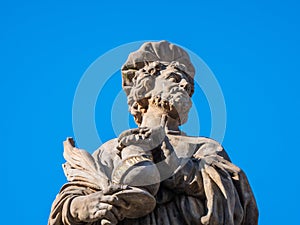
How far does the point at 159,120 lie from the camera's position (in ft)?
45.7

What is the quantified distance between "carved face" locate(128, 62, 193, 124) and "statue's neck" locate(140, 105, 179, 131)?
5 centimetres

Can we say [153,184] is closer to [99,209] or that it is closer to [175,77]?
[99,209]

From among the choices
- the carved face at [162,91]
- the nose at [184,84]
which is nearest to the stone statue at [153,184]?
the carved face at [162,91]

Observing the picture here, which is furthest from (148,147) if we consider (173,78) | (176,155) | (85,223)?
(173,78)

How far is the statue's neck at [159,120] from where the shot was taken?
13.9 metres

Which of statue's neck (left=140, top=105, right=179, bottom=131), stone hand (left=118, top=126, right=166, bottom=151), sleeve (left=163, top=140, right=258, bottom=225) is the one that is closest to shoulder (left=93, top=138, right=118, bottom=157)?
statue's neck (left=140, top=105, right=179, bottom=131)

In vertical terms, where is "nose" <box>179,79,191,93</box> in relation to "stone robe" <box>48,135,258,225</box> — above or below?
above

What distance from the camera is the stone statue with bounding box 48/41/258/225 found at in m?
11.9

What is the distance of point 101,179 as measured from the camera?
40.2 ft

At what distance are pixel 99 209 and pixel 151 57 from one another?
3.69 meters

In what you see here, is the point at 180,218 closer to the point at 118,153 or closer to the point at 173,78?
the point at 118,153

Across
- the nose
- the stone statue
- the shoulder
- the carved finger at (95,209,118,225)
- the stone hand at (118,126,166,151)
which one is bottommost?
the carved finger at (95,209,118,225)

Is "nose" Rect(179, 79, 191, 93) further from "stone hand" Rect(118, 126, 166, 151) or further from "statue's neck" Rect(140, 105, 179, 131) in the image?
"stone hand" Rect(118, 126, 166, 151)

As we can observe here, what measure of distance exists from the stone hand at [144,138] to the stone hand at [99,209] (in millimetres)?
823
